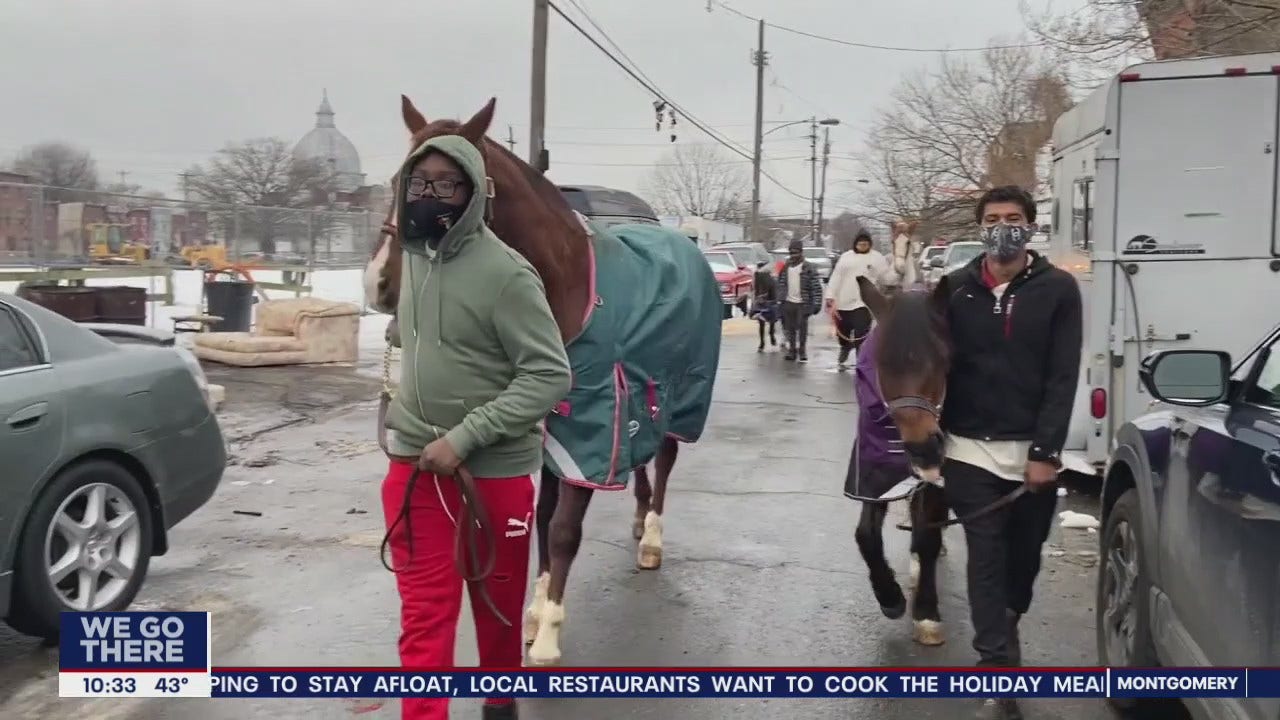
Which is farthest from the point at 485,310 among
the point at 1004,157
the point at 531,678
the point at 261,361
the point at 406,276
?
the point at 1004,157

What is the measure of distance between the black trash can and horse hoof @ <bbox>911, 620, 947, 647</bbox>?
1433 centimetres

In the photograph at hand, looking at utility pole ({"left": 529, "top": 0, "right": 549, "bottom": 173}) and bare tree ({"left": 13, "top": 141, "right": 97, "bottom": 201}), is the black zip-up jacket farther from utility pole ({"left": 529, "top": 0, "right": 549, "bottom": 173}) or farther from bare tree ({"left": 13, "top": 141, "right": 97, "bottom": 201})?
bare tree ({"left": 13, "top": 141, "right": 97, "bottom": 201})

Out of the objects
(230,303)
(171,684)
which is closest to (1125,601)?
(171,684)

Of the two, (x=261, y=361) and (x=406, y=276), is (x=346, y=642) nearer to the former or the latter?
(x=406, y=276)

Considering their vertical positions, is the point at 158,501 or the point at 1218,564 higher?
the point at 1218,564

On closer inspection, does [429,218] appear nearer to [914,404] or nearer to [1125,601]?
[914,404]

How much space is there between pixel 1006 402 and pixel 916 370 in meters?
0.40

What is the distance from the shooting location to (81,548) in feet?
15.6

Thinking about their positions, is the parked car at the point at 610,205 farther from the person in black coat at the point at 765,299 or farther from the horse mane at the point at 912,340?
the person in black coat at the point at 765,299

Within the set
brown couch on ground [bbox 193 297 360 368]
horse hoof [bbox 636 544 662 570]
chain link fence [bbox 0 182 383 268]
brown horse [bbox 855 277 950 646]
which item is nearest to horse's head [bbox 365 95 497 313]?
brown horse [bbox 855 277 950 646]

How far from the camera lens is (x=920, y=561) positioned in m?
4.85

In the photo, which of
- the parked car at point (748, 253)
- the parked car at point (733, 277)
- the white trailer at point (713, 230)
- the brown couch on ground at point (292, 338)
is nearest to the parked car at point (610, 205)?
the brown couch on ground at point (292, 338)

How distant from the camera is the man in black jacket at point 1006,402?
3.99 metres

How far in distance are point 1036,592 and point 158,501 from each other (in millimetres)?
4505
